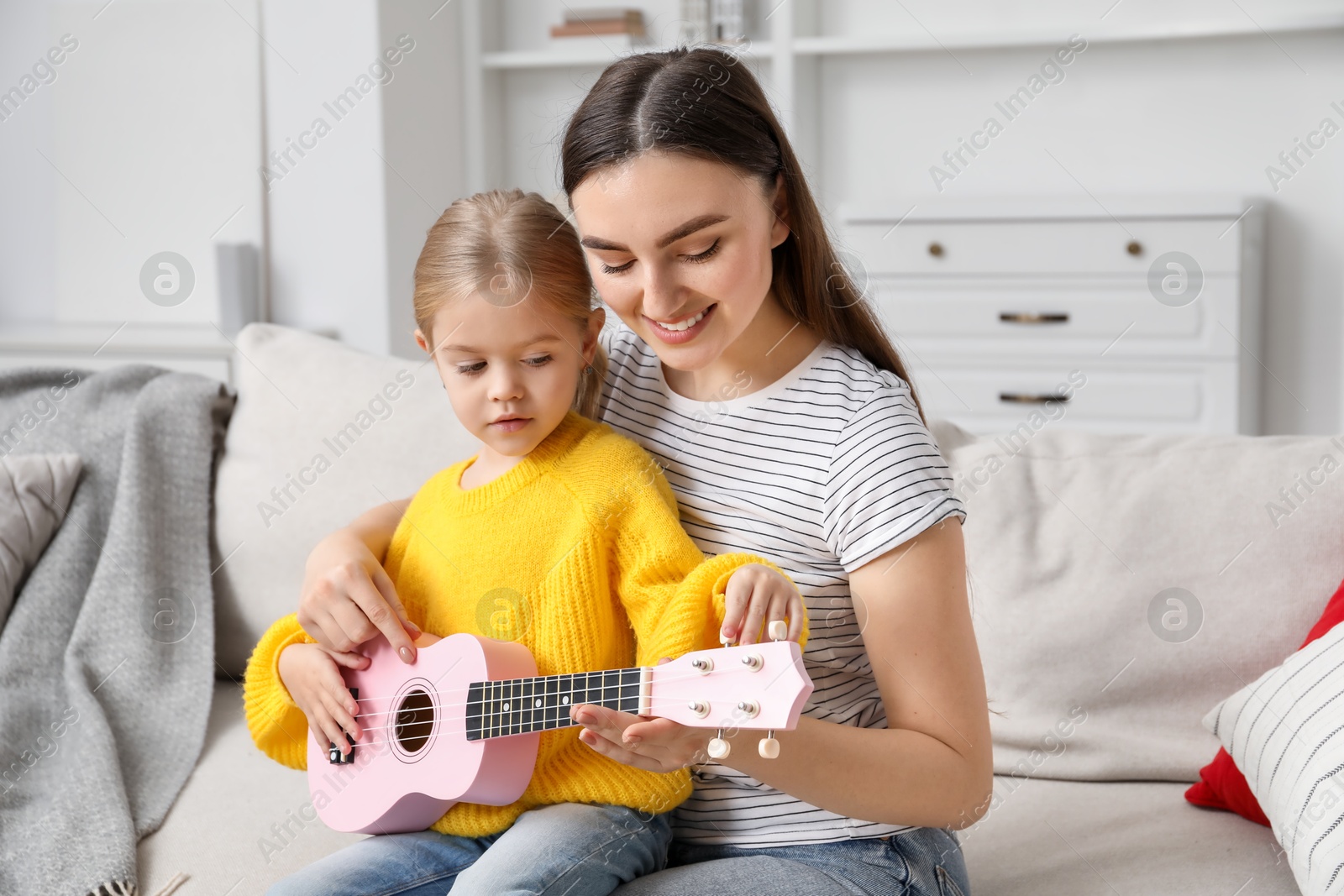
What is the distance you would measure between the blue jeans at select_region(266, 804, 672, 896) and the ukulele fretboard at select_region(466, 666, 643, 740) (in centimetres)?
9

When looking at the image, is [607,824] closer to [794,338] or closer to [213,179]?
[794,338]

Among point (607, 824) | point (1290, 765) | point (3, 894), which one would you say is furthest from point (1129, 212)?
point (3, 894)

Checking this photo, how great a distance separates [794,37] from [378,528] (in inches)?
87.1

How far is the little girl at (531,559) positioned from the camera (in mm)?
976

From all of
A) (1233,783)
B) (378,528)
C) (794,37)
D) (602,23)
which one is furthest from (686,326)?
(602,23)

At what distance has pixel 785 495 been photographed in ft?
3.41

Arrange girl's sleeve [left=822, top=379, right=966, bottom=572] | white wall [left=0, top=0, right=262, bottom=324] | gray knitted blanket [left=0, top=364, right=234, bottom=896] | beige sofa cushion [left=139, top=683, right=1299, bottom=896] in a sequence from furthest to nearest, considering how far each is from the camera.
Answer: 1. white wall [left=0, top=0, right=262, bottom=324]
2. gray knitted blanket [left=0, top=364, right=234, bottom=896]
3. beige sofa cushion [left=139, top=683, right=1299, bottom=896]
4. girl's sleeve [left=822, top=379, right=966, bottom=572]

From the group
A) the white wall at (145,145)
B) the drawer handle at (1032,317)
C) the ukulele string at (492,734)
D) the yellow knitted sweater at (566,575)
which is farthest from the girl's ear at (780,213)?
the white wall at (145,145)

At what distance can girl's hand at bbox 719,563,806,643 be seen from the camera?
0.82 metres

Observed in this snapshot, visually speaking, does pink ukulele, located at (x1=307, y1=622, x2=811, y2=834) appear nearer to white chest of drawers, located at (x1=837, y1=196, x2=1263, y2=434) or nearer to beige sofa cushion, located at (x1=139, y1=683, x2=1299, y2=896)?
beige sofa cushion, located at (x1=139, y1=683, x2=1299, y2=896)

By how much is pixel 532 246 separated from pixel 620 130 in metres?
0.13

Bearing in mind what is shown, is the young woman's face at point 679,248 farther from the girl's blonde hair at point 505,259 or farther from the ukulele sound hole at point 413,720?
the ukulele sound hole at point 413,720

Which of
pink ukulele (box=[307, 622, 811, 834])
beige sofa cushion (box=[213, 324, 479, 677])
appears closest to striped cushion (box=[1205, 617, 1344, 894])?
pink ukulele (box=[307, 622, 811, 834])

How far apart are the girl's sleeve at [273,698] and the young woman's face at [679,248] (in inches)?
17.7
